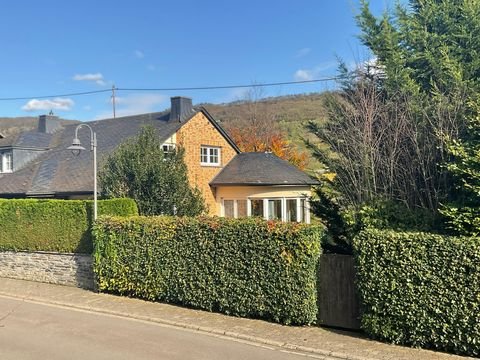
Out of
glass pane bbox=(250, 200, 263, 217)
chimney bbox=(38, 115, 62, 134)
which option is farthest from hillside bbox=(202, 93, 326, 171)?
chimney bbox=(38, 115, 62, 134)

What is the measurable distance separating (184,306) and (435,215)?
619cm

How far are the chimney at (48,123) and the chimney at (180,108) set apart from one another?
33.4 ft

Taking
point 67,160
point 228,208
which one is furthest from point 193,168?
point 67,160

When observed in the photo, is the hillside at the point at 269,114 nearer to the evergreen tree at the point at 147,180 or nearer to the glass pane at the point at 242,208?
the glass pane at the point at 242,208

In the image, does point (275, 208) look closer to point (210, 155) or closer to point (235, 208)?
point (235, 208)

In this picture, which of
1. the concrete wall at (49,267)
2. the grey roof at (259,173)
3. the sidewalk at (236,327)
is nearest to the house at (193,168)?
the grey roof at (259,173)

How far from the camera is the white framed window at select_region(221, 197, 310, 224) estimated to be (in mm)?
24297

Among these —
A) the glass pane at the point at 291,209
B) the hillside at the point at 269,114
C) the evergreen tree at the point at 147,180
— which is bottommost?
the glass pane at the point at 291,209

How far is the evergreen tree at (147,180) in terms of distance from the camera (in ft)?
53.4

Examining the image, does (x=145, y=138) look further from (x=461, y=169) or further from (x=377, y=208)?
(x=461, y=169)

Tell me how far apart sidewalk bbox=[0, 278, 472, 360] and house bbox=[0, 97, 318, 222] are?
949cm

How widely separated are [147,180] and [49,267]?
4.22m

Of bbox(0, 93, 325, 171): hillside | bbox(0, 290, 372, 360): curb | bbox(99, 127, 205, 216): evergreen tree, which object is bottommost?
bbox(0, 290, 372, 360): curb

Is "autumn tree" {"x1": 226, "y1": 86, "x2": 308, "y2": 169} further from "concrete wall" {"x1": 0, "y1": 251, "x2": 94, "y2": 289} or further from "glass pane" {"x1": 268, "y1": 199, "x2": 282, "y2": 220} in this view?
A: "concrete wall" {"x1": 0, "y1": 251, "x2": 94, "y2": 289}
